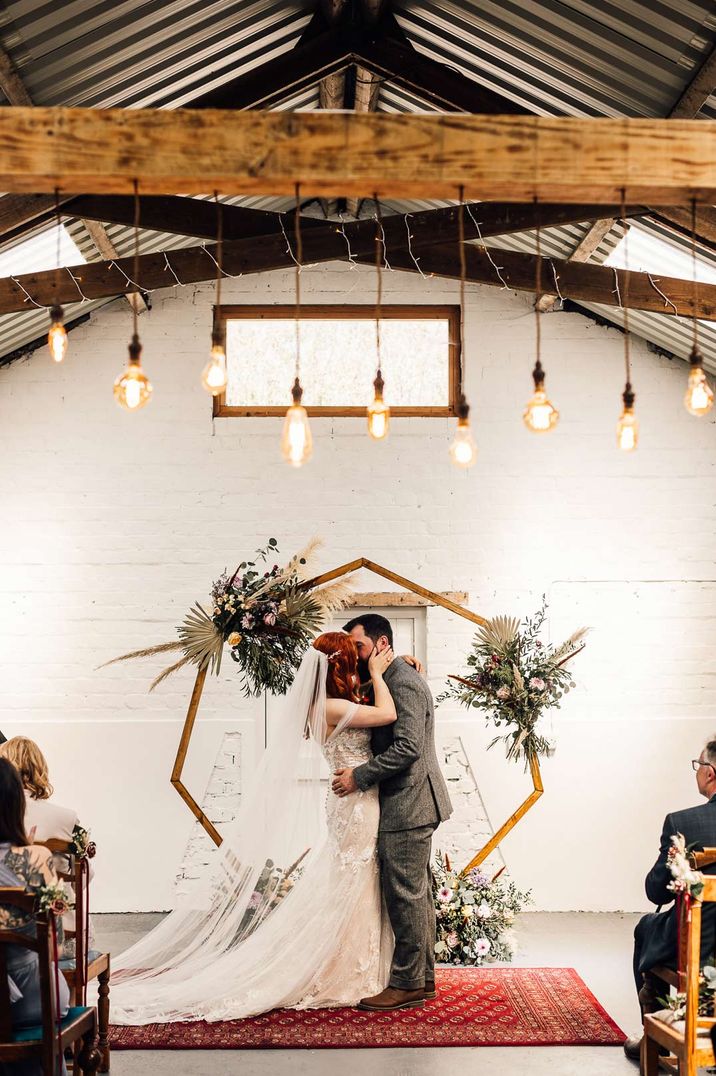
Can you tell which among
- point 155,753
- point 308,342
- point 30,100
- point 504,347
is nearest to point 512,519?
point 504,347

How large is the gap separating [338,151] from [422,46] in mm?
3647

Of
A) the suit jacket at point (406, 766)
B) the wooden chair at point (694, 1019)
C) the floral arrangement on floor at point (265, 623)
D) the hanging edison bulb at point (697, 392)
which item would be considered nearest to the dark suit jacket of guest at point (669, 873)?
the wooden chair at point (694, 1019)

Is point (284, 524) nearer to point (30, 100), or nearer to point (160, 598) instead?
point (160, 598)

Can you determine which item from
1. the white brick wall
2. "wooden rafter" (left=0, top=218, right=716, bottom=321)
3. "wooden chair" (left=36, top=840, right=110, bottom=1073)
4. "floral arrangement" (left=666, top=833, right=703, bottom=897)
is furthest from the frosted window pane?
"floral arrangement" (left=666, top=833, right=703, bottom=897)

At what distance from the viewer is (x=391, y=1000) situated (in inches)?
220

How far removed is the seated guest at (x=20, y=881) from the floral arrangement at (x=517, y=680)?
3.60 metres

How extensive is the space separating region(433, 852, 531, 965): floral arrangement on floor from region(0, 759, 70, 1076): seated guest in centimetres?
326

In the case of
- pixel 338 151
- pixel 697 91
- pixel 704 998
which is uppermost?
pixel 697 91

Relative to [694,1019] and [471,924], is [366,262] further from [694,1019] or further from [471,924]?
[694,1019]

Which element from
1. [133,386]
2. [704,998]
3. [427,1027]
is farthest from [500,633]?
[133,386]

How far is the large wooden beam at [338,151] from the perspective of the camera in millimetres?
3555

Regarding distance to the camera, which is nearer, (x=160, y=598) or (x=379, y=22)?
(x=379, y=22)

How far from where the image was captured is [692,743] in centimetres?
847

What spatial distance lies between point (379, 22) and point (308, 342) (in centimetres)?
296
